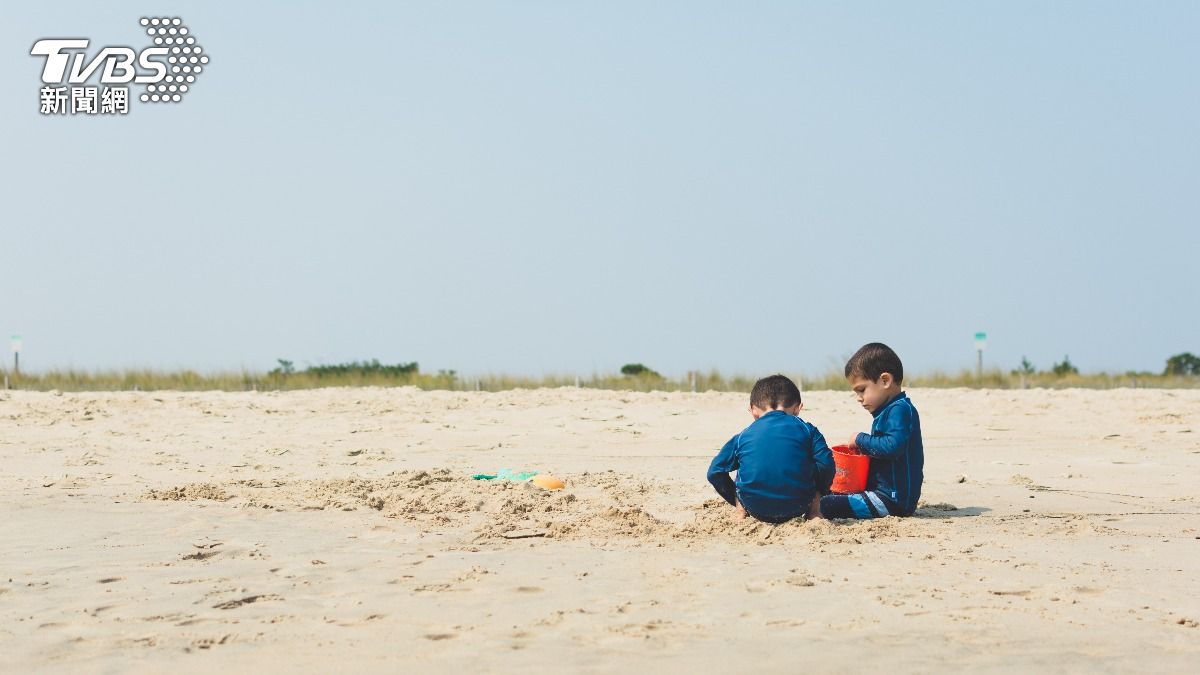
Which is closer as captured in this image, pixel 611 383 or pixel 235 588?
pixel 235 588

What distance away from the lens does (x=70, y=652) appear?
3.68m

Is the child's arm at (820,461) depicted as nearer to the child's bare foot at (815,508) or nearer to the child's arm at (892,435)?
the child's bare foot at (815,508)

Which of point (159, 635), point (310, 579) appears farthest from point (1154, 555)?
point (159, 635)

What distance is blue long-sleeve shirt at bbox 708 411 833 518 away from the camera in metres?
5.95

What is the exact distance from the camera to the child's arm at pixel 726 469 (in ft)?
20.1

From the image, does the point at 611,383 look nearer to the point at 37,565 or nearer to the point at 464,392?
the point at 464,392

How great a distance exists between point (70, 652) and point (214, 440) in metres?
8.02

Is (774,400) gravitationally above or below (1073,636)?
above

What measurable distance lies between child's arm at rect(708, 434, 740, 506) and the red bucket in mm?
584

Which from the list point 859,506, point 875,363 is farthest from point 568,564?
point 875,363

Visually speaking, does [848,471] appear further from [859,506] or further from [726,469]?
[726,469]

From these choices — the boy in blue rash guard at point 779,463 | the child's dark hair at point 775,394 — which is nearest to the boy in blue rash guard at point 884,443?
the boy in blue rash guard at point 779,463

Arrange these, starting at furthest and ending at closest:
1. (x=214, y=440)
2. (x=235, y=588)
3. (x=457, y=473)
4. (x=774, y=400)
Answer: (x=214, y=440) → (x=457, y=473) → (x=774, y=400) → (x=235, y=588)

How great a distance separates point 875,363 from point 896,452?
0.50 metres
